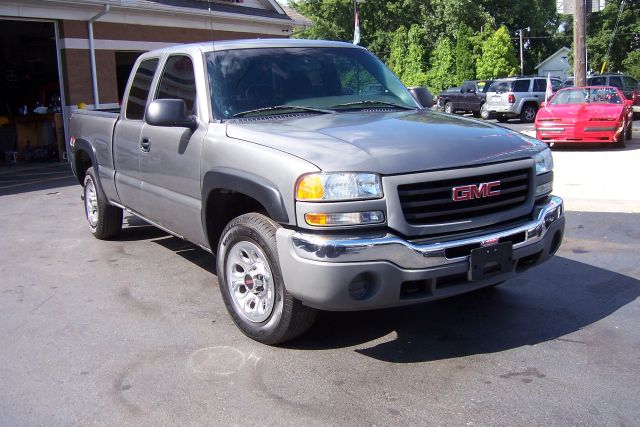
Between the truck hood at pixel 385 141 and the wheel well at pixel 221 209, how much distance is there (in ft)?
1.45

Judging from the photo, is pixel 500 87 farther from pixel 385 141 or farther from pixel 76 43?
pixel 385 141

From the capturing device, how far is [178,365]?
3.96 metres

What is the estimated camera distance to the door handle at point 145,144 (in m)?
5.40

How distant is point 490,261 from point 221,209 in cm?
193

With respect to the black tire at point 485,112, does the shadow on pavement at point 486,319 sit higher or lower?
lower

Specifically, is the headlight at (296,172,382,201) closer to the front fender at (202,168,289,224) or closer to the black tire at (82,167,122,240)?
the front fender at (202,168,289,224)

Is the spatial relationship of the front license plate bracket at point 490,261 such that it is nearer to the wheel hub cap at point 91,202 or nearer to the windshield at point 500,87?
the wheel hub cap at point 91,202

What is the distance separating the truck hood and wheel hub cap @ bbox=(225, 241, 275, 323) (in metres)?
0.72

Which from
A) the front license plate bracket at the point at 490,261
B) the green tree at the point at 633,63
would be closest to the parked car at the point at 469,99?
the front license plate bracket at the point at 490,261

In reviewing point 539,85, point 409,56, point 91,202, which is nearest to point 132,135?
point 91,202

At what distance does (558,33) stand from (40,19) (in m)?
58.3

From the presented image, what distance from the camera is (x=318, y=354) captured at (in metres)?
4.08

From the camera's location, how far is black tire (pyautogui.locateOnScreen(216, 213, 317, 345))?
153 inches

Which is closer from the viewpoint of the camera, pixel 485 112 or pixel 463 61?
pixel 485 112
